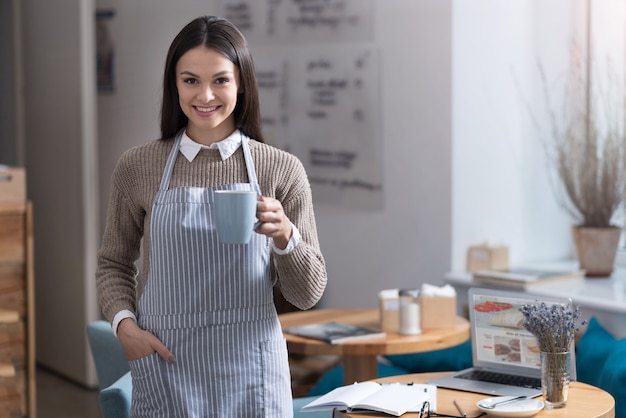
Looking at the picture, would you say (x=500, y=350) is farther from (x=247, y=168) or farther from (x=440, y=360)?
(x=440, y=360)

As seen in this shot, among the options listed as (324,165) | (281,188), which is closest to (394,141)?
(324,165)

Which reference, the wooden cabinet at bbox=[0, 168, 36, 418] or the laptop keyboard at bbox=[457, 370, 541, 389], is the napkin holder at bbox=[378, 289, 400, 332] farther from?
the wooden cabinet at bbox=[0, 168, 36, 418]

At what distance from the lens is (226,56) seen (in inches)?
67.3

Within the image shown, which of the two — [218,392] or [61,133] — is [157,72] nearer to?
[61,133]

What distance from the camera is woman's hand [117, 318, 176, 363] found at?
5.55ft

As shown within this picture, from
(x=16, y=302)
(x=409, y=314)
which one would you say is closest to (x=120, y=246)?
(x=409, y=314)

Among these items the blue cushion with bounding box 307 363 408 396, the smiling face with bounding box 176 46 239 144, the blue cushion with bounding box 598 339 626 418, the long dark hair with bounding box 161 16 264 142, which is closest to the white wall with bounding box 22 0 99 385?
the blue cushion with bounding box 307 363 408 396

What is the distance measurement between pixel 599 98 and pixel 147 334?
2823mm

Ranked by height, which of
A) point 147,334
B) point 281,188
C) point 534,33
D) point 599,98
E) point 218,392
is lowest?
point 218,392

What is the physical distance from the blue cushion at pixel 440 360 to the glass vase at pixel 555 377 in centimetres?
133

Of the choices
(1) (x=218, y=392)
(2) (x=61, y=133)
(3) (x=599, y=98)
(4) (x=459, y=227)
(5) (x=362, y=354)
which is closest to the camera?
(1) (x=218, y=392)

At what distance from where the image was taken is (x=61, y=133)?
16.8ft

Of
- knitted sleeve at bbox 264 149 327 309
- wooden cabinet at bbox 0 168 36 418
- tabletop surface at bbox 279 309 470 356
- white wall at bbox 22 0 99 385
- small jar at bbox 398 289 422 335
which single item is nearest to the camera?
knitted sleeve at bbox 264 149 327 309

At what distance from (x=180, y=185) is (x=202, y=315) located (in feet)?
0.84
